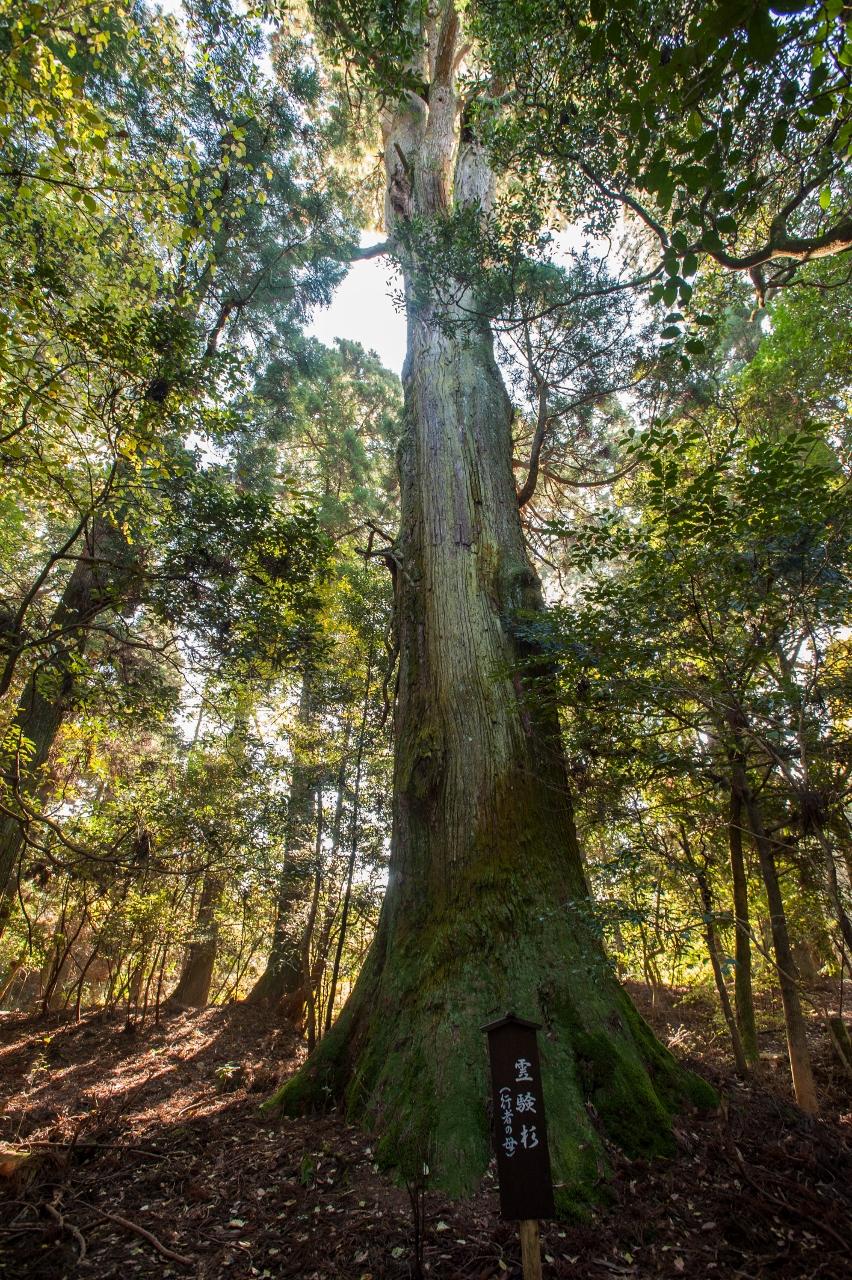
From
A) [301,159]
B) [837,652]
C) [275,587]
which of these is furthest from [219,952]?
[301,159]

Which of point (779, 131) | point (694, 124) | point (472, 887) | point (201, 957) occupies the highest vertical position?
point (694, 124)

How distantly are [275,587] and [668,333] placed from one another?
3.35 metres

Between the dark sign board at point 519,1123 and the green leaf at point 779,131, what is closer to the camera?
the green leaf at point 779,131

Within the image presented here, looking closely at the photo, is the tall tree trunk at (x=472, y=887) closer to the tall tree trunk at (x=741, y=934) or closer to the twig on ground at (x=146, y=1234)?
the twig on ground at (x=146, y=1234)

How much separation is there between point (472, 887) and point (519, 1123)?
1.44 meters

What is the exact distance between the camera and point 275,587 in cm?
459

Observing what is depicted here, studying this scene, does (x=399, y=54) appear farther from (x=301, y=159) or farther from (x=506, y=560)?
(x=301, y=159)

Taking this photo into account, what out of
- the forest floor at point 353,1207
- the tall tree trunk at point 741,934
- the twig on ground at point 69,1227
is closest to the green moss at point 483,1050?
the forest floor at point 353,1207

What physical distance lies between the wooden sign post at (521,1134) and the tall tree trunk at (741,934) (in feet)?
6.53

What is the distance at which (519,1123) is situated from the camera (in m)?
2.04

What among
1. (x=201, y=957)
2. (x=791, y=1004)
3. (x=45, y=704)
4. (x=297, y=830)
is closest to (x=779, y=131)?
(x=791, y=1004)

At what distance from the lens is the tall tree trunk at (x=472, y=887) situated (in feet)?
9.14

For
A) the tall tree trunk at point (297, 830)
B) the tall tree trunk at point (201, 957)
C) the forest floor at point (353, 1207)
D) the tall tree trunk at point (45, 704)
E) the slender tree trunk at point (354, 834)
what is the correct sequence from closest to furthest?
1. the forest floor at point (353, 1207)
2. the tall tree trunk at point (45, 704)
3. the slender tree trunk at point (354, 834)
4. the tall tree trunk at point (297, 830)
5. the tall tree trunk at point (201, 957)

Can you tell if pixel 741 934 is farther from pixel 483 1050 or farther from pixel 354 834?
pixel 354 834
